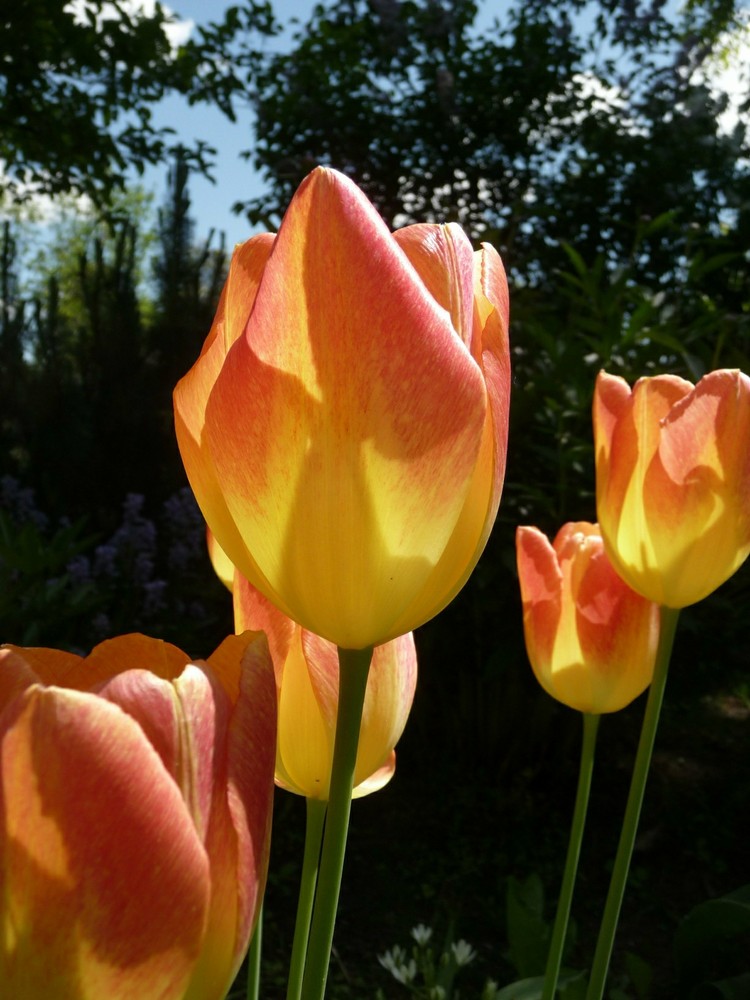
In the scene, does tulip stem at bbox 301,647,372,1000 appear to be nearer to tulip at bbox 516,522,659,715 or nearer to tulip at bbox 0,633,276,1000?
tulip at bbox 0,633,276,1000

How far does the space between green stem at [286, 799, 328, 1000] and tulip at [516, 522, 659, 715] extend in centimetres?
37

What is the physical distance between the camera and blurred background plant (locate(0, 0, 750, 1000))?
2756 mm

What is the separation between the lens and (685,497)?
0.73 m

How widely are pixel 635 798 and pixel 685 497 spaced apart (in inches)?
8.7

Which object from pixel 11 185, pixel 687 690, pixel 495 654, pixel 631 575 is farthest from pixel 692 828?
pixel 11 185

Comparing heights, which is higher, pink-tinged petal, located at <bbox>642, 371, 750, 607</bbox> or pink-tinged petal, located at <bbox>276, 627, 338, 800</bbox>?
pink-tinged petal, located at <bbox>642, 371, 750, 607</bbox>

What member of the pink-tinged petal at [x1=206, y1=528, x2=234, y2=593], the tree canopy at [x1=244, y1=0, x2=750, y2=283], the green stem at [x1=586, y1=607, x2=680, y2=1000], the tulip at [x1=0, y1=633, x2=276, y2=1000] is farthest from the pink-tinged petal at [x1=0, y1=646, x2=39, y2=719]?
the tree canopy at [x1=244, y1=0, x2=750, y2=283]

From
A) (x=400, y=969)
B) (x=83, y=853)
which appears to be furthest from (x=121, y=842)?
(x=400, y=969)

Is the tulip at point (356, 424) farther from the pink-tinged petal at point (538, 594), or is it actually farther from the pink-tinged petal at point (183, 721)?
the pink-tinged petal at point (538, 594)

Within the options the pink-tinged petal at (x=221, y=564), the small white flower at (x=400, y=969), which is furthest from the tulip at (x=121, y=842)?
the small white flower at (x=400, y=969)

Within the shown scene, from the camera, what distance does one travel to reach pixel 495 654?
277 centimetres

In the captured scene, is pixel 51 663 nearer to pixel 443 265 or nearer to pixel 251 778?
pixel 251 778

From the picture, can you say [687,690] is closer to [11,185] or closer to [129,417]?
[129,417]

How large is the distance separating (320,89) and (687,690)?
480 centimetres
